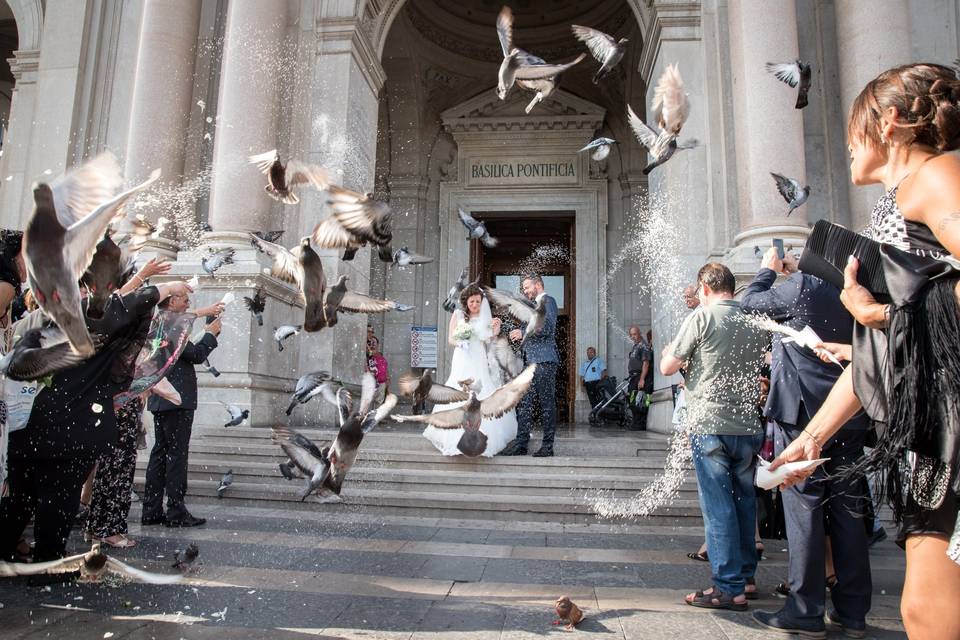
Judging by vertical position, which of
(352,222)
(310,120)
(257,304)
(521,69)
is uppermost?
(310,120)

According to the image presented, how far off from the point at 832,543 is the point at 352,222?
3073 millimetres

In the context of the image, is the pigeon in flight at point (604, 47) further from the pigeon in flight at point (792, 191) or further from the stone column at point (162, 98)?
the stone column at point (162, 98)

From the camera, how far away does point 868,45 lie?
30.0 ft

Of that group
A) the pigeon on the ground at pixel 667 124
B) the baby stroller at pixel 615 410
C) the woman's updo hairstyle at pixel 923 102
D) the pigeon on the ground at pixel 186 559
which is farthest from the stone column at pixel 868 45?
the pigeon on the ground at pixel 186 559

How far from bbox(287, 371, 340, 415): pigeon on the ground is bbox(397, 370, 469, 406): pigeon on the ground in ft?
1.98

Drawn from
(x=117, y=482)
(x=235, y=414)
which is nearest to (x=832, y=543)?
(x=117, y=482)

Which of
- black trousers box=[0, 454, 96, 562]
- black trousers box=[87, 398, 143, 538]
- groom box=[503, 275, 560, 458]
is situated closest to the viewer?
black trousers box=[0, 454, 96, 562]

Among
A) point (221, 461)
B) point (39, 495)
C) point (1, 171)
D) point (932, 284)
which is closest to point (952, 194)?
point (932, 284)

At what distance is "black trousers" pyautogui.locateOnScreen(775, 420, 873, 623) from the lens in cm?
308

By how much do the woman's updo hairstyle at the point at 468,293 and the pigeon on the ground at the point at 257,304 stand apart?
2391 millimetres

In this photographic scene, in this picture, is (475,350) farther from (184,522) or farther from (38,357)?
(38,357)

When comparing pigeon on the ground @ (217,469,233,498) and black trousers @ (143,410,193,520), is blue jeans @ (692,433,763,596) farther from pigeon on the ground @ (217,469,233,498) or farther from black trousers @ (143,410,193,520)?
pigeon on the ground @ (217,469,233,498)

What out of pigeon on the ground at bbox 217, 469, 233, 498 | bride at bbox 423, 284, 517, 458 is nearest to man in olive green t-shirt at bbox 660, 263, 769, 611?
bride at bbox 423, 284, 517, 458

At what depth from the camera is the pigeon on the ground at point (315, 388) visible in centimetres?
479
